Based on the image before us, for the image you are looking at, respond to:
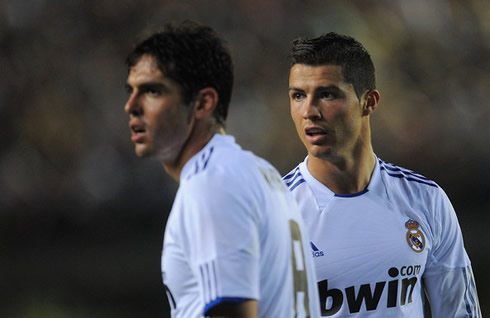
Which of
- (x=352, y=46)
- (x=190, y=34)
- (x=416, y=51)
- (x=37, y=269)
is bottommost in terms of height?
(x=37, y=269)

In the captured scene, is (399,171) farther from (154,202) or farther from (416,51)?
(416,51)

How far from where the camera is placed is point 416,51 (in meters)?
12.7

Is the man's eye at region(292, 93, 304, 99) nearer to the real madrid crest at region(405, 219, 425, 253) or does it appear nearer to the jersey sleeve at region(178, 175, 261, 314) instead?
the real madrid crest at region(405, 219, 425, 253)

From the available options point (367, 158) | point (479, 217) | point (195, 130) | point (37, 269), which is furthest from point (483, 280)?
point (195, 130)

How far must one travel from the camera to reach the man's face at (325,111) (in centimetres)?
356

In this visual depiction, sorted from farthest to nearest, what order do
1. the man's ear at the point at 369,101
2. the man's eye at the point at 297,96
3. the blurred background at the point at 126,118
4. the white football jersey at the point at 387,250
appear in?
the blurred background at the point at 126,118 < the man's ear at the point at 369,101 < the man's eye at the point at 297,96 < the white football jersey at the point at 387,250

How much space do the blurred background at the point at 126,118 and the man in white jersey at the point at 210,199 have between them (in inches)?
307

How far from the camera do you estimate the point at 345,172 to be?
12.1 ft

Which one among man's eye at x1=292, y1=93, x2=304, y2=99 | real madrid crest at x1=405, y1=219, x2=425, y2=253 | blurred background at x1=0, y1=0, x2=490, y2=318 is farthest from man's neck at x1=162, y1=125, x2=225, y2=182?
blurred background at x1=0, y1=0, x2=490, y2=318

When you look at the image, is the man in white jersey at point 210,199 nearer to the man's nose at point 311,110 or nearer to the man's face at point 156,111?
the man's face at point 156,111

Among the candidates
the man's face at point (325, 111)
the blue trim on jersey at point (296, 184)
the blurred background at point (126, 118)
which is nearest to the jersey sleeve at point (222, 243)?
the man's face at point (325, 111)

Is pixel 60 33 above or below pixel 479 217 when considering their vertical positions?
above

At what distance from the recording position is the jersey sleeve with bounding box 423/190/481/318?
354cm

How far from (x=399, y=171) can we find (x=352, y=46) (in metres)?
0.67
